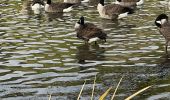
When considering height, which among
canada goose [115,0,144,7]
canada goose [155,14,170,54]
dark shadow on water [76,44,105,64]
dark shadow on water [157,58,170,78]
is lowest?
dark shadow on water [157,58,170,78]

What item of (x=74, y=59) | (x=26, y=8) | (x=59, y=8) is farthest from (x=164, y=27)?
(x=26, y=8)

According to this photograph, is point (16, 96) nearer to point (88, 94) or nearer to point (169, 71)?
point (88, 94)

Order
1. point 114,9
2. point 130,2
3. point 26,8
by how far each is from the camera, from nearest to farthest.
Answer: point 114,9 → point 26,8 → point 130,2

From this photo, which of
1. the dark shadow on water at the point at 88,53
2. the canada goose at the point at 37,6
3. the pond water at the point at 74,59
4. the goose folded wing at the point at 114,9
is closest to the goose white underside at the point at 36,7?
the canada goose at the point at 37,6

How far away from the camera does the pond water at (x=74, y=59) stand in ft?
46.3

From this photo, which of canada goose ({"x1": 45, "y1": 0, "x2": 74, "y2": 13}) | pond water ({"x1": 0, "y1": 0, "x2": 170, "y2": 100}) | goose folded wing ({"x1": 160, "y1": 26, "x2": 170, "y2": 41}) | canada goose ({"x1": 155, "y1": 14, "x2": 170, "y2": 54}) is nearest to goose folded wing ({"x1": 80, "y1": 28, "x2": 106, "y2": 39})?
pond water ({"x1": 0, "y1": 0, "x2": 170, "y2": 100})

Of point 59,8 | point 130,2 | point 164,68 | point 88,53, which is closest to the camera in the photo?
point 164,68

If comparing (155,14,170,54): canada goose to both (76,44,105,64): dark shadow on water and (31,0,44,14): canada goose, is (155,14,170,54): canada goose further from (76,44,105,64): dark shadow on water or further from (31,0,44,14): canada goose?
(31,0,44,14): canada goose

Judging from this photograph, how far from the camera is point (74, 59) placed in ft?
59.6

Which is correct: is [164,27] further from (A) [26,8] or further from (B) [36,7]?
(A) [26,8]

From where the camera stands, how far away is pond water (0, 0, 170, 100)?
14.1 meters

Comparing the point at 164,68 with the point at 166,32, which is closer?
the point at 164,68

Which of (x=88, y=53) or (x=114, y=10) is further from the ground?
(x=114, y=10)

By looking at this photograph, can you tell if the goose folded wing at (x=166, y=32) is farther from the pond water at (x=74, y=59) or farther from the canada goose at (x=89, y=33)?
the canada goose at (x=89, y=33)
